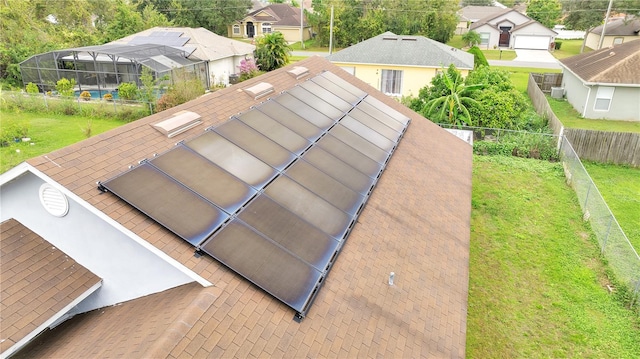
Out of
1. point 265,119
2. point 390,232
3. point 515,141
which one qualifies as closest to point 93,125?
point 265,119

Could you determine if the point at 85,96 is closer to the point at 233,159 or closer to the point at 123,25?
the point at 123,25

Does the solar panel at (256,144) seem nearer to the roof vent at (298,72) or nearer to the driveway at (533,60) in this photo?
the roof vent at (298,72)

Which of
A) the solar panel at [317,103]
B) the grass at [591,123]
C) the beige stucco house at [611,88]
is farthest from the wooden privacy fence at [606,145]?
the solar panel at [317,103]

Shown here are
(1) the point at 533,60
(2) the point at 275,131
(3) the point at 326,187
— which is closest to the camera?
(3) the point at 326,187

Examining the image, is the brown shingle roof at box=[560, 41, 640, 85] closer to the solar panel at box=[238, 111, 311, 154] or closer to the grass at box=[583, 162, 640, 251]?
the grass at box=[583, 162, 640, 251]

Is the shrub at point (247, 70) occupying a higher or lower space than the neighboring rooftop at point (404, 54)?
lower

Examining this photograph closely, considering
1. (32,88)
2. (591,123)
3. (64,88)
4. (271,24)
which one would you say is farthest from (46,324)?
(271,24)
